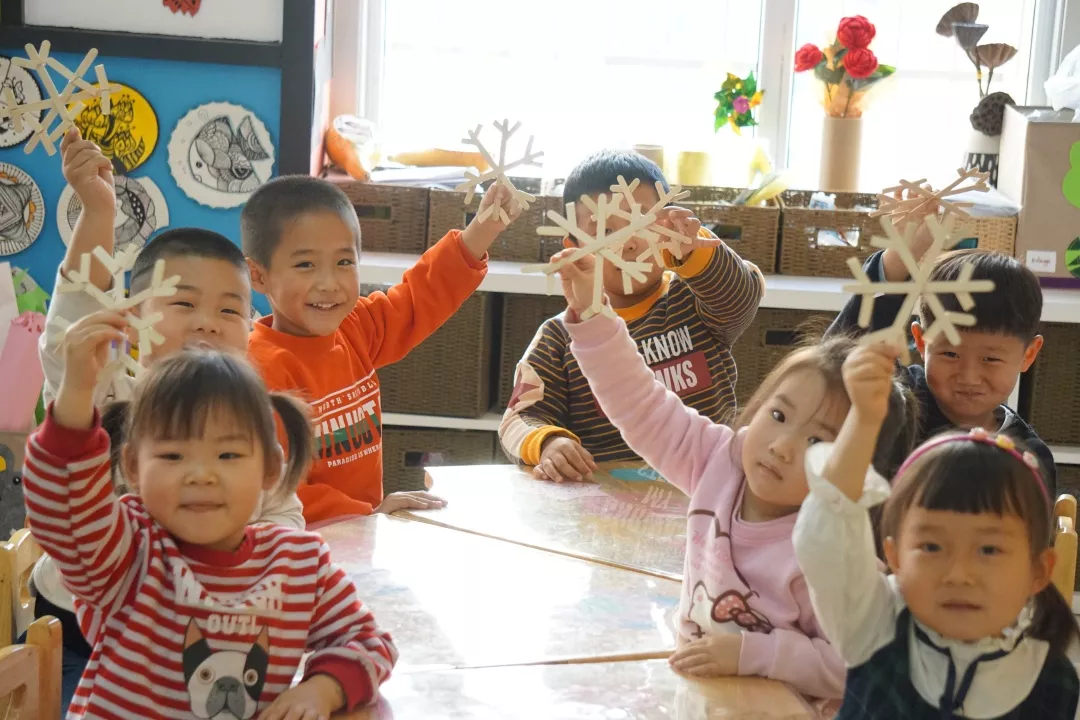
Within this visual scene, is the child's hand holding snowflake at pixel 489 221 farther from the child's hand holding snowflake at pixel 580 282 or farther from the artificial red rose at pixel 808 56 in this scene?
the artificial red rose at pixel 808 56

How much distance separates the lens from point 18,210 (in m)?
3.06

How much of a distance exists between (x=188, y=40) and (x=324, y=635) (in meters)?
2.12

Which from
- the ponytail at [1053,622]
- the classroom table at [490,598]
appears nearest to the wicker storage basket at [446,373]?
the classroom table at [490,598]

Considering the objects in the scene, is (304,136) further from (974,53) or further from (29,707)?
(29,707)

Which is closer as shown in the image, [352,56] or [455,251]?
[455,251]

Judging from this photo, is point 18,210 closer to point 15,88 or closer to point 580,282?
point 15,88

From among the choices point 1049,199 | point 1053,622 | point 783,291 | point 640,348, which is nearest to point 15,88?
point 640,348

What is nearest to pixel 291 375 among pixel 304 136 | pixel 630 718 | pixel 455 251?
pixel 455 251

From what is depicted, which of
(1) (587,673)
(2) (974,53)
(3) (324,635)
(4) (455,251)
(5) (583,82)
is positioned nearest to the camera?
(3) (324,635)

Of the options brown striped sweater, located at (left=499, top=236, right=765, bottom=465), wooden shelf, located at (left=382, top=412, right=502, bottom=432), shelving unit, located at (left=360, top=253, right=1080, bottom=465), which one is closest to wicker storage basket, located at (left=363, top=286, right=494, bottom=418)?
wooden shelf, located at (left=382, top=412, right=502, bottom=432)

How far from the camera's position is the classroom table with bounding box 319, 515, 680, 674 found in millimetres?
1389

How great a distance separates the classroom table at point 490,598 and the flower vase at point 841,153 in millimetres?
1990

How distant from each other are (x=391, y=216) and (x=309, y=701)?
2.12 metres

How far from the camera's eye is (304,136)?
303 cm
